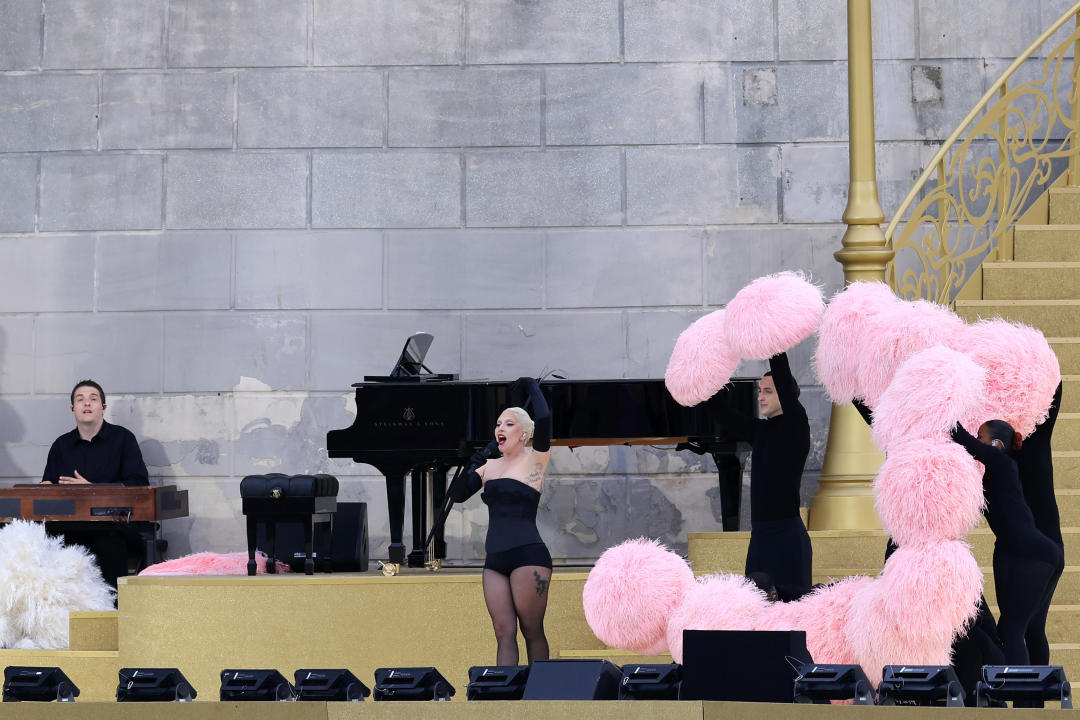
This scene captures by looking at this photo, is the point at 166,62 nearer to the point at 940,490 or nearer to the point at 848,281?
the point at 848,281

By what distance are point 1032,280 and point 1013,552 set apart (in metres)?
3.63

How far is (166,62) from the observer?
30.5 ft

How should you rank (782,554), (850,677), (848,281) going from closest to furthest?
(850,677), (782,554), (848,281)

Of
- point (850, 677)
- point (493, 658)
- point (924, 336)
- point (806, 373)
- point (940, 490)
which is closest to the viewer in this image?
point (850, 677)

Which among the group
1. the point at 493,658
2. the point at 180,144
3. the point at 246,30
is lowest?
the point at 493,658

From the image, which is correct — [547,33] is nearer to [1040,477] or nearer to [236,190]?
[236,190]

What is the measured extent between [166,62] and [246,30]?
0.53 m

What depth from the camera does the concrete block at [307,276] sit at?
9.18m

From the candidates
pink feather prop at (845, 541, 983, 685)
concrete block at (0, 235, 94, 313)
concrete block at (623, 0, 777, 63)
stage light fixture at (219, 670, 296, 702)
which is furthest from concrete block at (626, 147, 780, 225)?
stage light fixture at (219, 670, 296, 702)

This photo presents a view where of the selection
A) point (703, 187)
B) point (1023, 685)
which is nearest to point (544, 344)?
point (703, 187)

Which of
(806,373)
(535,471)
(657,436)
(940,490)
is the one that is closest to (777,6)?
(806,373)

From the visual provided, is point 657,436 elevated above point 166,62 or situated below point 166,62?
below

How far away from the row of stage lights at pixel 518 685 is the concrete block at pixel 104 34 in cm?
588

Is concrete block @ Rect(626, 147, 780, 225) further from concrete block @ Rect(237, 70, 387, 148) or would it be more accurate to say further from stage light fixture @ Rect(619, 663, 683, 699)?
stage light fixture @ Rect(619, 663, 683, 699)
